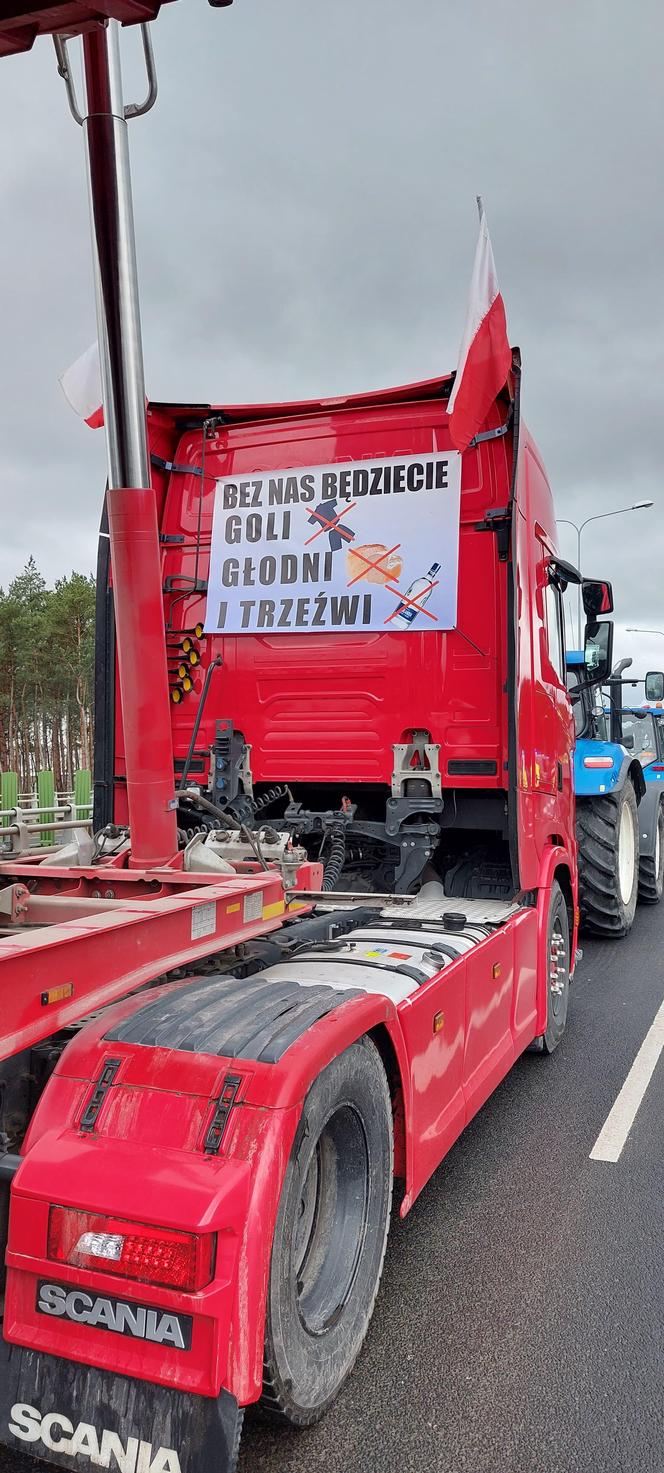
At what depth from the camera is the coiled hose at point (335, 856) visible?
4.91 metres

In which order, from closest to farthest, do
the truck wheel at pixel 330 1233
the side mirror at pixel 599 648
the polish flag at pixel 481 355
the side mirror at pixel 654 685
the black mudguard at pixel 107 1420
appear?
the black mudguard at pixel 107 1420
the truck wheel at pixel 330 1233
the polish flag at pixel 481 355
the side mirror at pixel 599 648
the side mirror at pixel 654 685

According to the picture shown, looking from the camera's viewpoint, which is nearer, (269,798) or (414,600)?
(414,600)

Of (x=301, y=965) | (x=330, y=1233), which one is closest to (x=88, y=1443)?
(x=330, y=1233)

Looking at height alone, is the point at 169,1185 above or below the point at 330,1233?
above

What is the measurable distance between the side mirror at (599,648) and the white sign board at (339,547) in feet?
5.27

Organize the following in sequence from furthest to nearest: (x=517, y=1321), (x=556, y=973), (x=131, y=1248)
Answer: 1. (x=556, y=973)
2. (x=517, y=1321)
3. (x=131, y=1248)

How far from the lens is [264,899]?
123 inches

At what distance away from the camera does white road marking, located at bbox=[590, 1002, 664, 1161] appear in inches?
164

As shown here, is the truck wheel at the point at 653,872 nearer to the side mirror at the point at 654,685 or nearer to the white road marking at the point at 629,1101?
the side mirror at the point at 654,685

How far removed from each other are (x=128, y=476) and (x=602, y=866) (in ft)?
19.7

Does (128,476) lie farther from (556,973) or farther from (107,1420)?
(556,973)

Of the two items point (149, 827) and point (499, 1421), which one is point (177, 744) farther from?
point (499, 1421)

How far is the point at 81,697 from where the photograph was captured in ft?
163

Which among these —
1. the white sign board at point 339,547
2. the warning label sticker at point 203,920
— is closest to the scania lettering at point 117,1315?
the warning label sticker at point 203,920
